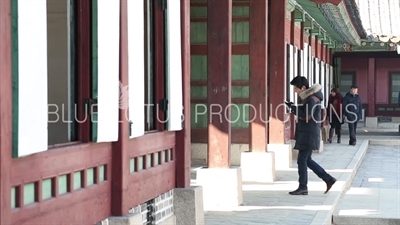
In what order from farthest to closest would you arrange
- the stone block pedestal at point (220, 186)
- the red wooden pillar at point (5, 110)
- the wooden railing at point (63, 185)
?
1. the stone block pedestal at point (220, 186)
2. the wooden railing at point (63, 185)
3. the red wooden pillar at point (5, 110)

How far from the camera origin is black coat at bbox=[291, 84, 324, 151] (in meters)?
12.0

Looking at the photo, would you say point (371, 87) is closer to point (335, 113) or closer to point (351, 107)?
point (335, 113)

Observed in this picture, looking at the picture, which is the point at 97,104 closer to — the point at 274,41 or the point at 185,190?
the point at 185,190

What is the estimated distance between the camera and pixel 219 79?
11008 mm

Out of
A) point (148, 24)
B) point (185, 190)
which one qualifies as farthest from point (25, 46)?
point (185, 190)

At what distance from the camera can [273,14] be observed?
1630cm

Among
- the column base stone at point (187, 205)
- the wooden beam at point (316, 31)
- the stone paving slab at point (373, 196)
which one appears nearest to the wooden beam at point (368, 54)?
the wooden beam at point (316, 31)

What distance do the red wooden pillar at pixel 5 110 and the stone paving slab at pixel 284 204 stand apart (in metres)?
5.10

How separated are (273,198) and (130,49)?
5249 mm

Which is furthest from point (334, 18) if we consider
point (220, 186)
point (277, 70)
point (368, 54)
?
point (368, 54)

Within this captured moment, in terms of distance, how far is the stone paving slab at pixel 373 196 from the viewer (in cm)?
1169

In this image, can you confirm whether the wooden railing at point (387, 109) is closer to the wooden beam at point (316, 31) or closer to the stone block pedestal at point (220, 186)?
the wooden beam at point (316, 31)

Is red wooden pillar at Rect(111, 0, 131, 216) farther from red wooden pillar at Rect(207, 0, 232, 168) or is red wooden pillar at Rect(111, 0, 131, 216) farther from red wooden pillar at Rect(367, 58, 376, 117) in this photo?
red wooden pillar at Rect(367, 58, 376, 117)

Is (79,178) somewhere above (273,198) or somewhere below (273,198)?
above
